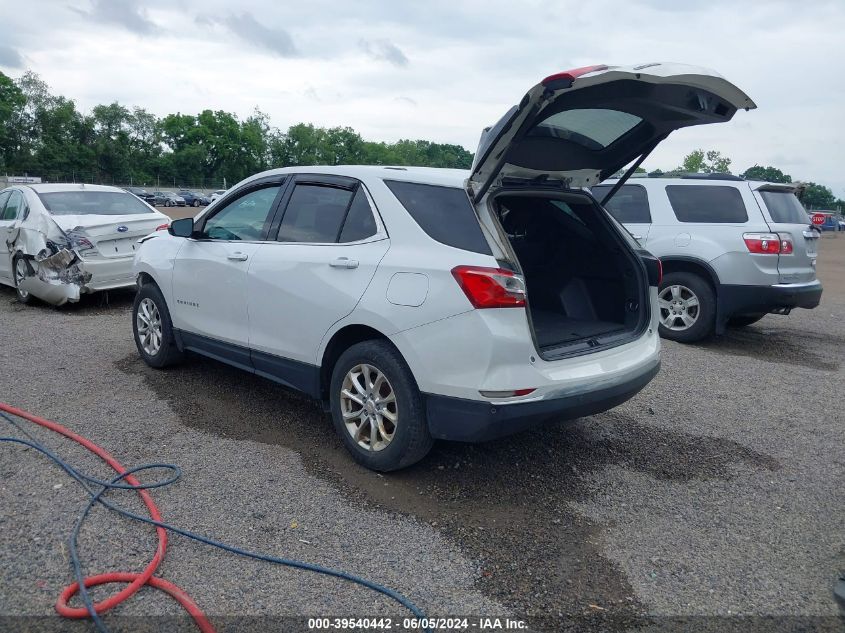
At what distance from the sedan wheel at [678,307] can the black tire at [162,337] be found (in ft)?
17.1

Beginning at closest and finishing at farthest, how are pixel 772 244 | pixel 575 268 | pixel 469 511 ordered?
pixel 469 511 → pixel 575 268 → pixel 772 244

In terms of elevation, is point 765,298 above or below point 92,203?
below

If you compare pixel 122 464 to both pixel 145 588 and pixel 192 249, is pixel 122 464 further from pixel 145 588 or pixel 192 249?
pixel 192 249

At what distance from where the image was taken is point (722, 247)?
7.20m

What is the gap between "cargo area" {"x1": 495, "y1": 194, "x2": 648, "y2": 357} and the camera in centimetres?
426

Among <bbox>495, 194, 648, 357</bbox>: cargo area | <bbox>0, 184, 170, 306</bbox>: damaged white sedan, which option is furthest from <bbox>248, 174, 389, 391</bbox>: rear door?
<bbox>0, 184, 170, 306</bbox>: damaged white sedan

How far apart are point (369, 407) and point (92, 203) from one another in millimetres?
6885

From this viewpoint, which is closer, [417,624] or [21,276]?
[417,624]

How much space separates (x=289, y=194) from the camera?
14.8 feet

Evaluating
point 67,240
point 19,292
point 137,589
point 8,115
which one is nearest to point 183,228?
point 137,589

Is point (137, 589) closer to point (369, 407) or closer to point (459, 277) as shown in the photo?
point (369, 407)

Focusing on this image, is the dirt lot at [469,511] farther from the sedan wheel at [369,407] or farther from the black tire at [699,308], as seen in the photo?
the black tire at [699,308]

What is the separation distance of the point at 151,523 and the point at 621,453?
2.88 metres

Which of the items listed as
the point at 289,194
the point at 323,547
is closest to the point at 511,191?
the point at 289,194
